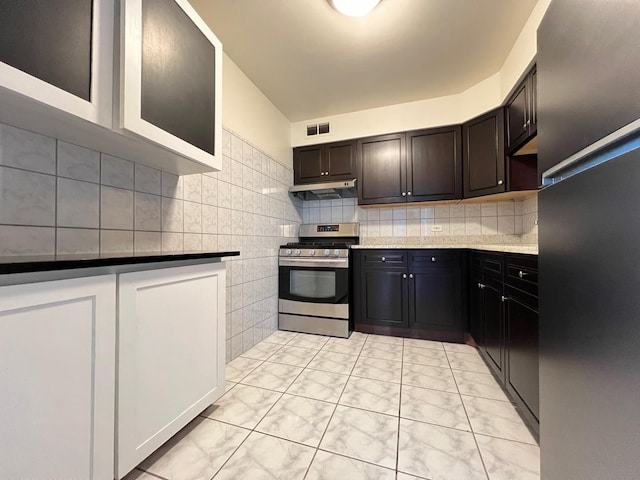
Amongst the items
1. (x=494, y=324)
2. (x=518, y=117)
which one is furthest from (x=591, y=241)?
(x=518, y=117)

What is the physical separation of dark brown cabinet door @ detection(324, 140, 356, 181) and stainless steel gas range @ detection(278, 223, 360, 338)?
0.89 m

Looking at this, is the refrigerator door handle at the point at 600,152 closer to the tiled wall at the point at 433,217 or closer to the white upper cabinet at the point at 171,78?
the white upper cabinet at the point at 171,78

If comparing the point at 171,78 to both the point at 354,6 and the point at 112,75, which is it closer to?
the point at 112,75

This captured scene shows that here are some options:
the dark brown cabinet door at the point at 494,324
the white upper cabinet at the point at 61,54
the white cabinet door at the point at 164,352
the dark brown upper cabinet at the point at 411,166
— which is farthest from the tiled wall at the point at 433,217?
the white upper cabinet at the point at 61,54

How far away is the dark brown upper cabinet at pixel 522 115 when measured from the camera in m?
1.72

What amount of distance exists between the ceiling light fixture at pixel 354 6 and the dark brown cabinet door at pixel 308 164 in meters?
1.48

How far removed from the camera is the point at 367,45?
1.89 meters

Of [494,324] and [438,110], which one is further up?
[438,110]

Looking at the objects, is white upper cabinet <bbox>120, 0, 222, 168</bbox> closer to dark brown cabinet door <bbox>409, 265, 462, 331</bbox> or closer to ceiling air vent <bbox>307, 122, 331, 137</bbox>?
ceiling air vent <bbox>307, 122, 331, 137</bbox>

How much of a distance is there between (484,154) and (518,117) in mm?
429

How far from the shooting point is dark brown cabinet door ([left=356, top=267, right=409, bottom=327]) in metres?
2.41

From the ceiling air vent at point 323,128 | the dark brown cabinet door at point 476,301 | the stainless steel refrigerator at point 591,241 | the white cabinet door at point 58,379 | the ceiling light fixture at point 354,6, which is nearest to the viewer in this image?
the stainless steel refrigerator at point 591,241

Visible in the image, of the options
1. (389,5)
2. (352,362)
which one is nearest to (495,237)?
(352,362)

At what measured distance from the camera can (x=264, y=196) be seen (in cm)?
246
